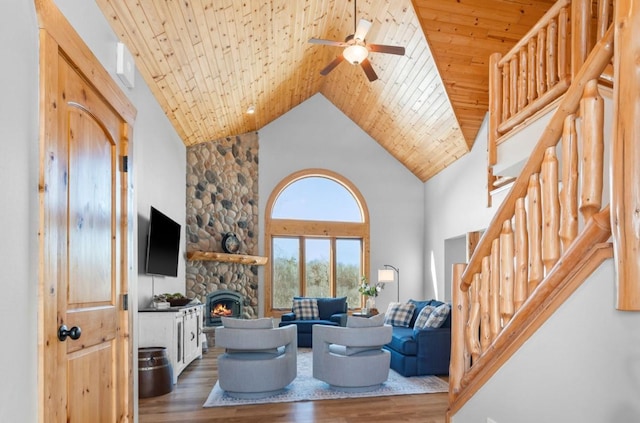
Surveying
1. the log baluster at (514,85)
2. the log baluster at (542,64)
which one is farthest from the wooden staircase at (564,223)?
the log baluster at (514,85)

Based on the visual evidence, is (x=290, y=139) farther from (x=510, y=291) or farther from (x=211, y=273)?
(x=510, y=291)

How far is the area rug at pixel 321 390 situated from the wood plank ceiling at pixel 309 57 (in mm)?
3525

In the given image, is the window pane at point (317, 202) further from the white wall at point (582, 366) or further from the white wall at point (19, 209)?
the white wall at point (19, 209)

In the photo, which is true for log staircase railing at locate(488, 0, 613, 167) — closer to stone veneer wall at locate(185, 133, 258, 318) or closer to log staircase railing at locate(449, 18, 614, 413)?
log staircase railing at locate(449, 18, 614, 413)

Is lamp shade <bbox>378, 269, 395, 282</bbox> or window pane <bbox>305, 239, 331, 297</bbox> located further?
window pane <bbox>305, 239, 331, 297</bbox>

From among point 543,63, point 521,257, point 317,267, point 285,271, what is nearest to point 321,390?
point 521,257

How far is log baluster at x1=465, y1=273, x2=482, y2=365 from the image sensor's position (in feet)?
8.42

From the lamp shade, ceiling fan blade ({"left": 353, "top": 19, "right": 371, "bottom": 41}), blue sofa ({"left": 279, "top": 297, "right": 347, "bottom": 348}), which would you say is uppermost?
ceiling fan blade ({"left": 353, "top": 19, "right": 371, "bottom": 41})

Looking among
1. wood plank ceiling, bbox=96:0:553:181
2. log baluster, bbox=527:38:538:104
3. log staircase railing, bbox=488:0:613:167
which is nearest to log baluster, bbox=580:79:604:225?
log staircase railing, bbox=488:0:613:167

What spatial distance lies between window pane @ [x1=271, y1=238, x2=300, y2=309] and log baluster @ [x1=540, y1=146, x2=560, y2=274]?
6.94 m

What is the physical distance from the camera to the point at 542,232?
6.61ft

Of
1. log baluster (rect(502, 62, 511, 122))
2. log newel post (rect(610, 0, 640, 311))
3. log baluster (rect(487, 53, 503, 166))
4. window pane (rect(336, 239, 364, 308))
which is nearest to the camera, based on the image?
log newel post (rect(610, 0, 640, 311))

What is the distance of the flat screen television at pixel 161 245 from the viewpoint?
4.98 m

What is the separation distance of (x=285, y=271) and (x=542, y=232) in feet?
22.8
